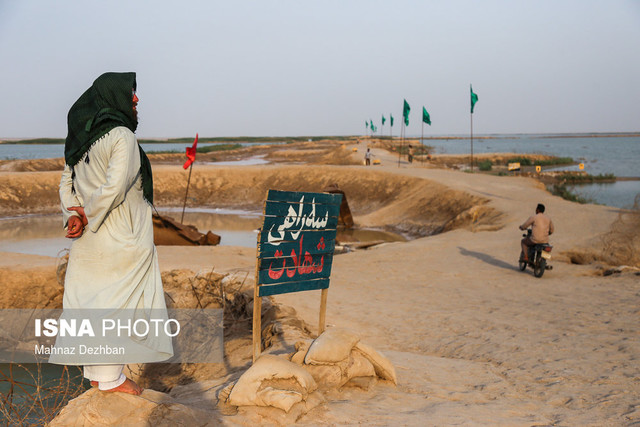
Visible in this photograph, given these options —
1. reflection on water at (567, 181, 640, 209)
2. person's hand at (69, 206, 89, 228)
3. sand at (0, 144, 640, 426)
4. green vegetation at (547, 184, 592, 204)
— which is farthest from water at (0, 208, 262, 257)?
reflection on water at (567, 181, 640, 209)

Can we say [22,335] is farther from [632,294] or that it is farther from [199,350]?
[632,294]

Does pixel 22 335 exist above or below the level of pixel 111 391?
below

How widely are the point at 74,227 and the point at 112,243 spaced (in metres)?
0.23

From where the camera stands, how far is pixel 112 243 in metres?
3.27

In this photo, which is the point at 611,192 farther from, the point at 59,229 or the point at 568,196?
the point at 59,229

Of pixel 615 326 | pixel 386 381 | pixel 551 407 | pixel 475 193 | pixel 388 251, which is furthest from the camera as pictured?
pixel 475 193

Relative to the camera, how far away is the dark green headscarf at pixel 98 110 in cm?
328

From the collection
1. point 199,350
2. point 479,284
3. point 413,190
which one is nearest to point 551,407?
point 199,350

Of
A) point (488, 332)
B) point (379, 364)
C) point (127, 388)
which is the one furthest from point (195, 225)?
point (127, 388)

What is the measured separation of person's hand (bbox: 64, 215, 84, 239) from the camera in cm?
321

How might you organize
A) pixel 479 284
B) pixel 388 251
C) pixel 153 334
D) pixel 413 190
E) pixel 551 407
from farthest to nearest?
pixel 413 190 < pixel 388 251 < pixel 479 284 < pixel 551 407 < pixel 153 334

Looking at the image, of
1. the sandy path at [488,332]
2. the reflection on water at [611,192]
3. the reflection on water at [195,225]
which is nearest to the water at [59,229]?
the reflection on water at [195,225]

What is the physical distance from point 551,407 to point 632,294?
5.23 metres

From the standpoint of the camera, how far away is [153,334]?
10.8 ft
